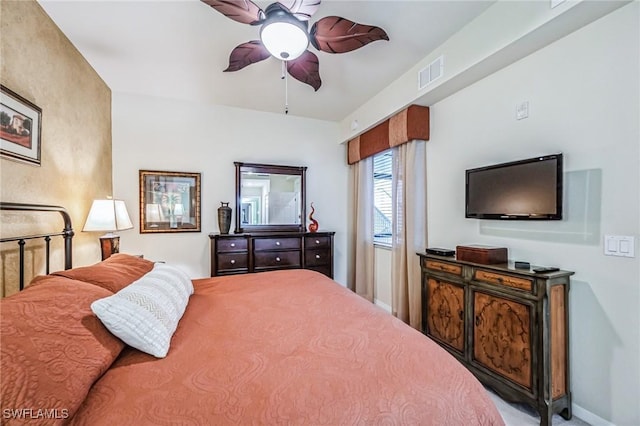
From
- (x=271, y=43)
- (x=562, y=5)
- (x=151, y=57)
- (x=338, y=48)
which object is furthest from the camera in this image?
(x=151, y=57)

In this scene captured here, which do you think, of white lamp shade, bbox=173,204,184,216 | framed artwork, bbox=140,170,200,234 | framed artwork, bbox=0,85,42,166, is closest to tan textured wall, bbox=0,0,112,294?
framed artwork, bbox=0,85,42,166

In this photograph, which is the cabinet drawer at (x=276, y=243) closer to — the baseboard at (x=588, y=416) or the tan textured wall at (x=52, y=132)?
the tan textured wall at (x=52, y=132)

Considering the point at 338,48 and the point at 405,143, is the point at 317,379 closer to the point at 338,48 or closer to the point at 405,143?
the point at 338,48

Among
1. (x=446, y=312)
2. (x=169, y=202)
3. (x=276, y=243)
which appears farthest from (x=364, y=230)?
(x=169, y=202)

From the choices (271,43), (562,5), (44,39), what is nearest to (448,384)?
(271,43)

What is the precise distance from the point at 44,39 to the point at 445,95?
3.30 m

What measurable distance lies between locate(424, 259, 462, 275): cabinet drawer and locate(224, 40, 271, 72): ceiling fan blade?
2185mm

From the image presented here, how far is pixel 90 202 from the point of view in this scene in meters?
2.71

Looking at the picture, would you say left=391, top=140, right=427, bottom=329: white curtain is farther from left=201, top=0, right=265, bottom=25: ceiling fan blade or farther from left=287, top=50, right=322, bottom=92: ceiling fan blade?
left=201, top=0, right=265, bottom=25: ceiling fan blade

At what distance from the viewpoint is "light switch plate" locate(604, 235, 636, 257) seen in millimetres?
1586

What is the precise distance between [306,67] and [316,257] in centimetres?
238

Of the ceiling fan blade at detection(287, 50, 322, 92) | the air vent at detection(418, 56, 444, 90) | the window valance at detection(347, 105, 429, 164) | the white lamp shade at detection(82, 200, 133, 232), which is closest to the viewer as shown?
the ceiling fan blade at detection(287, 50, 322, 92)

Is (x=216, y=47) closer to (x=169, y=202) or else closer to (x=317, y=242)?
(x=169, y=202)

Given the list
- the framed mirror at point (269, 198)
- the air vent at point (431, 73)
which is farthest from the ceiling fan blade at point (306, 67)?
the framed mirror at point (269, 198)
